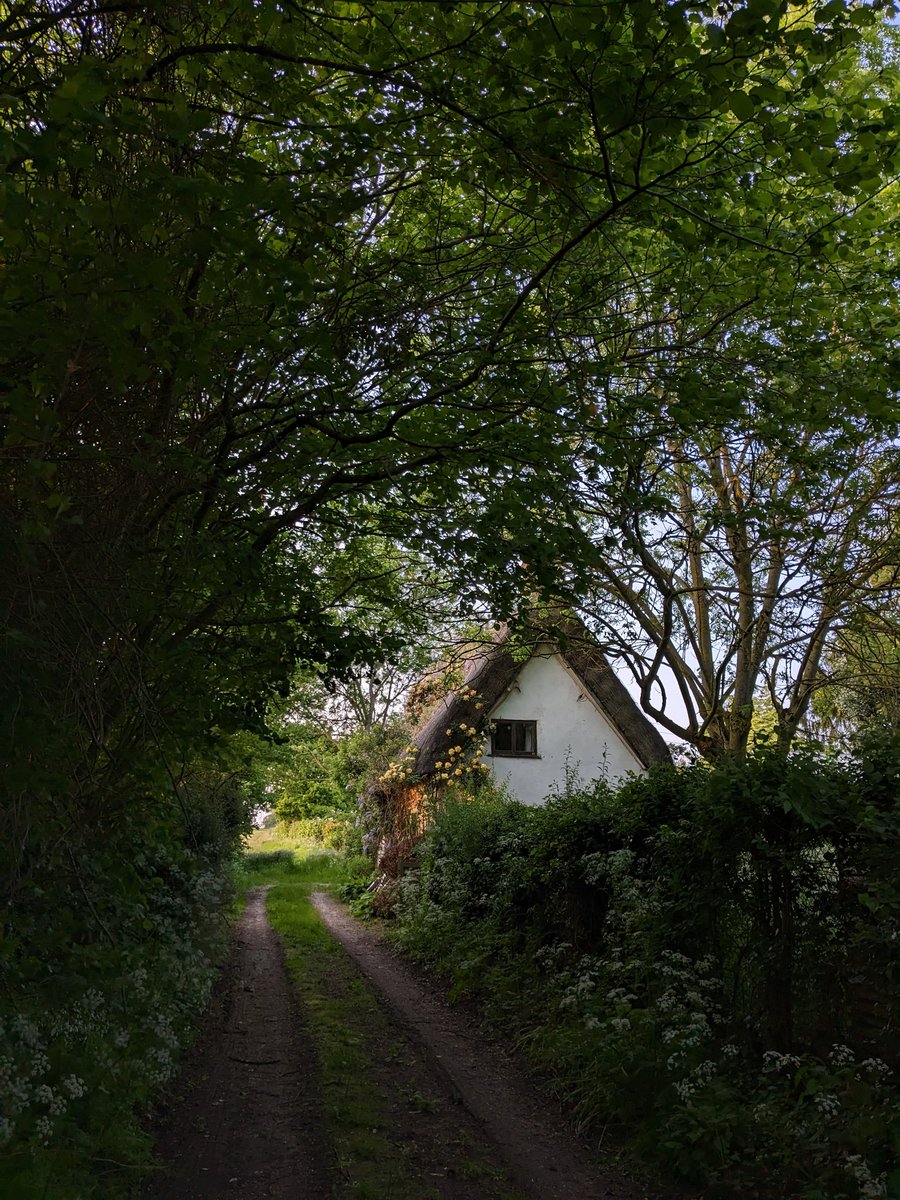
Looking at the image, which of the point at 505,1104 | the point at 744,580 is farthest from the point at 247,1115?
the point at 744,580

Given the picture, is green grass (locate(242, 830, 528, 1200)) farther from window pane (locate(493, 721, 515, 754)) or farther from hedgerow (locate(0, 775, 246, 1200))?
window pane (locate(493, 721, 515, 754))

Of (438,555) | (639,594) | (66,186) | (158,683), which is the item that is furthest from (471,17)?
(639,594)

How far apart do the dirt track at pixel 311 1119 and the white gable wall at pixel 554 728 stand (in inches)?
464

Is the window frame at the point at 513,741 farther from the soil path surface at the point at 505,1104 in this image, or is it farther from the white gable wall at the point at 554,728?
the soil path surface at the point at 505,1104

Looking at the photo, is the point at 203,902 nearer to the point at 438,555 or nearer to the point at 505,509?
A: the point at 438,555

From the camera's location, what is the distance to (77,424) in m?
4.30

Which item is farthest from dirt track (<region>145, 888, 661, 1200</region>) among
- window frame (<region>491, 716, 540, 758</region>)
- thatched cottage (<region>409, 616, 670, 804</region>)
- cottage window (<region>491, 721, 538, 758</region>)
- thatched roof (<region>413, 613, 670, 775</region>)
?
cottage window (<region>491, 721, 538, 758</region>)

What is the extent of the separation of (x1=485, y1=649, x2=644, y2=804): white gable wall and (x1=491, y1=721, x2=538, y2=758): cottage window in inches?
5.8

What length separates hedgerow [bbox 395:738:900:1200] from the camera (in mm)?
4934

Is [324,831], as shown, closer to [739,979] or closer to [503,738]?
[503,738]

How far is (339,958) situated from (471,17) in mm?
11740

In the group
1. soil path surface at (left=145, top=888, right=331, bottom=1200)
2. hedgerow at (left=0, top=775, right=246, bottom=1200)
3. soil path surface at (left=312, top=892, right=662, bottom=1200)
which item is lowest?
soil path surface at (left=145, top=888, right=331, bottom=1200)

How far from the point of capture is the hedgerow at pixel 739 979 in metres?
4.93

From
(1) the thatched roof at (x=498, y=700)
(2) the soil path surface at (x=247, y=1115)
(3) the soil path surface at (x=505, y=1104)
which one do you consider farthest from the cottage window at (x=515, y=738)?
(2) the soil path surface at (x=247, y=1115)
